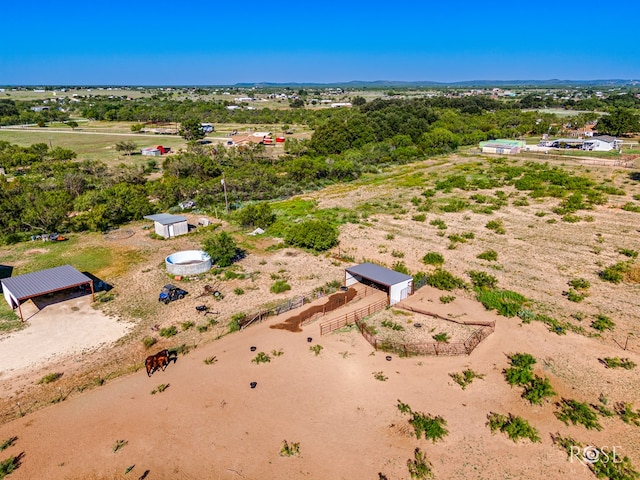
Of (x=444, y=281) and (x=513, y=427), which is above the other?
(x=513, y=427)

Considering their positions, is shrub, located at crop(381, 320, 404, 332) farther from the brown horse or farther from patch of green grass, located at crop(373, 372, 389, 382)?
the brown horse

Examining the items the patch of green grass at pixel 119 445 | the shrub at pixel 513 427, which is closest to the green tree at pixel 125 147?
the patch of green grass at pixel 119 445

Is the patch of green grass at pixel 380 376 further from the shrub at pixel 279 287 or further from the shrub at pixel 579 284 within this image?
the shrub at pixel 579 284

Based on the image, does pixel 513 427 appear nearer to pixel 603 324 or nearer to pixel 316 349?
pixel 316 349

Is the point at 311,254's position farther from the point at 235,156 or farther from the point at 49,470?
the point at 235,156

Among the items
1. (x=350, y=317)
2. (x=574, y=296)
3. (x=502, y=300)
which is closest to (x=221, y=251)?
(x=350, y=317)

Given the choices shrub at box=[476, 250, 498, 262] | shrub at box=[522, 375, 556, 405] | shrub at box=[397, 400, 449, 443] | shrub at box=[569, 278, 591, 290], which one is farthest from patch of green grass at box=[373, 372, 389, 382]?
shrub at box=[476, 250, 498, 262]
